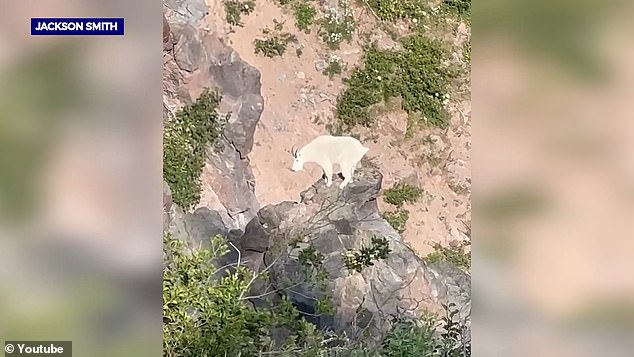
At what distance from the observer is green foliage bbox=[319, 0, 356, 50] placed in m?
2.02

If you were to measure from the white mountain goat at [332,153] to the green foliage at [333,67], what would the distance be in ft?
0.63

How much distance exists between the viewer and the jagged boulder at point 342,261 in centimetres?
195

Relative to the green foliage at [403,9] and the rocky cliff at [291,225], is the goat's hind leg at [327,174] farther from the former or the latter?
the green foliage at [403,9]

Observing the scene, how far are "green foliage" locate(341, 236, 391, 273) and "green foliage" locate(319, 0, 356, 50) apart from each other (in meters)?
0.61

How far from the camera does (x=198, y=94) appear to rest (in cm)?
199

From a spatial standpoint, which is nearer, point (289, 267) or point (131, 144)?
point (131, 144)

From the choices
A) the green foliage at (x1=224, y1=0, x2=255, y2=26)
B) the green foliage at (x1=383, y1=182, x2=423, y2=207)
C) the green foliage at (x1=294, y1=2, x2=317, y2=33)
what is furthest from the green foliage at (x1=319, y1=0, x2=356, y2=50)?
the green foliage at (x1=383, y1=182, x2=423, y2=207)

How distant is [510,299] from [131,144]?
78cm

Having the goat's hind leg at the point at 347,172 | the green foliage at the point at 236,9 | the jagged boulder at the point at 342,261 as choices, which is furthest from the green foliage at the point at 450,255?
the green foliage at the point at 236,9

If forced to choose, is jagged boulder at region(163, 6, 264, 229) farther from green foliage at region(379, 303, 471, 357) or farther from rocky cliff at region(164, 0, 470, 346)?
green foliage at region(379, 303, 471, 357)

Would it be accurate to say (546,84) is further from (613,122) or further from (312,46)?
(312,46)

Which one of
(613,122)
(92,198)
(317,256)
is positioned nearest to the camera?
(613,122)

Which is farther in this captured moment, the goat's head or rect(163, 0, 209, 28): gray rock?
→ the goat's head

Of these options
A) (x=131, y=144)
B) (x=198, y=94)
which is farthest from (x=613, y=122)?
(x=198, y=94)
